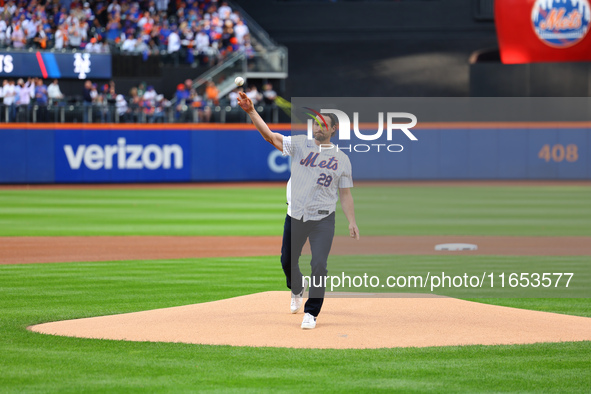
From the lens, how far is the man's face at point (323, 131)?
8.02m

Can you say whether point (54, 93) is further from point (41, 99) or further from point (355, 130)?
point (355, 130)

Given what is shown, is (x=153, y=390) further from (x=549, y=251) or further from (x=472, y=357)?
(x=549, y=251)

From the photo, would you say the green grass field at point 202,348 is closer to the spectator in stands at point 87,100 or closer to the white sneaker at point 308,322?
the white sneaker at point 308,322

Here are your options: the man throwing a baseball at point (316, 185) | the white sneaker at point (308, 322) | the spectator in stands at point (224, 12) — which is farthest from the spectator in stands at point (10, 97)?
the white sneaker at point (308, 322)

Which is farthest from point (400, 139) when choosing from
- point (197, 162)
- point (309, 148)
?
point (197, 162)

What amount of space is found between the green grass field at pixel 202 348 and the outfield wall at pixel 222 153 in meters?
8.61

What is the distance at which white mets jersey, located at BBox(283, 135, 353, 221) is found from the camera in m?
8.01

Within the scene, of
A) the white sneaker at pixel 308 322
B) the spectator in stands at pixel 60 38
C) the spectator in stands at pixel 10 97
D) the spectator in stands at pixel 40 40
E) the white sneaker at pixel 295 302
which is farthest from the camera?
the spectator in stands at pixel 60 38

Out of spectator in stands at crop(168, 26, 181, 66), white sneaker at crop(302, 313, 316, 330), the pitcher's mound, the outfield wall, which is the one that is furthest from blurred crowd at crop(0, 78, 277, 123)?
white sneaker at crop(302, 313, 316, 330)

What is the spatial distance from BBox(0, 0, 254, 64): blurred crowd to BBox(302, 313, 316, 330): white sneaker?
25018 mm

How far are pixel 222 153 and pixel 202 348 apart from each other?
2614cm

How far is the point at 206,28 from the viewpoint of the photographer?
34.8 meters

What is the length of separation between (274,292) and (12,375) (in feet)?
14.8

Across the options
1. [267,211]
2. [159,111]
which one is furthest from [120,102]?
[267,211]
